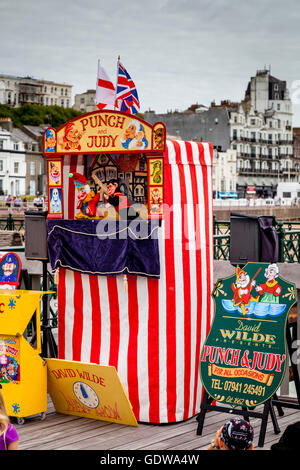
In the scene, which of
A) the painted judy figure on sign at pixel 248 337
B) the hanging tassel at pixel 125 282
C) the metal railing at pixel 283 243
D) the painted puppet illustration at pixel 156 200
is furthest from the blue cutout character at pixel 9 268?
the metal railing at pixel 283 243

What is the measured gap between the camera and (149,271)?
5578 millimetres

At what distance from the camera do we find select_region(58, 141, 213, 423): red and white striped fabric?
5.65 meters

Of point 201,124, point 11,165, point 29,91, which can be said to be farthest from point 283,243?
point 29,91

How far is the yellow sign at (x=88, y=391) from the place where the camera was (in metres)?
5.50

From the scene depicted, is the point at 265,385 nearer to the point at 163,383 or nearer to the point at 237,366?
the point at 237,366

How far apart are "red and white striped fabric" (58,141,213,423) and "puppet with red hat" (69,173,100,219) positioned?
51cm

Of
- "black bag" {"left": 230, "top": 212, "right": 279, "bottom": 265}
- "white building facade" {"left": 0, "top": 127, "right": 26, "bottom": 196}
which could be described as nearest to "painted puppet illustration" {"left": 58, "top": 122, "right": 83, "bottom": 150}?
"black bag" {"left": 230, "top": 212, "right": 279, "bottom": 265}

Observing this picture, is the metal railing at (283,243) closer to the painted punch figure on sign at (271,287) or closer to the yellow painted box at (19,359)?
the painted punch figure on sign at (271,287)

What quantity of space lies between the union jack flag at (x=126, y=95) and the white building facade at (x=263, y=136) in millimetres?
80805

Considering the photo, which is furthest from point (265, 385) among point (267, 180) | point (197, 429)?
point (267, 180)

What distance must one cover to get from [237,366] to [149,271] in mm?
965

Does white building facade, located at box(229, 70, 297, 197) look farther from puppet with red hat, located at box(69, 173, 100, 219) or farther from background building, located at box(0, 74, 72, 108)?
puppet with red hat, located at box(69, 173, 100, 219)

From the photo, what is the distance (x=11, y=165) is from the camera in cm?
7181

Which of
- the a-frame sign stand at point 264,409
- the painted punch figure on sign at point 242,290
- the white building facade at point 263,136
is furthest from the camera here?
the white building facade at point 263,136
